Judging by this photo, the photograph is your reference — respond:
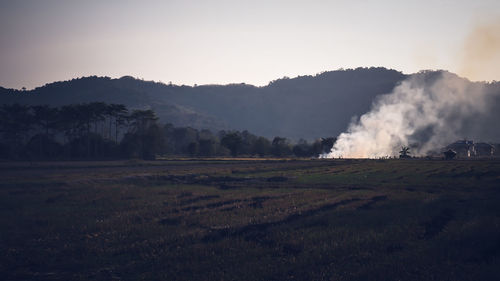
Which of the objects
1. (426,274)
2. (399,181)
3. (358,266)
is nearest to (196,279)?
(358,266)

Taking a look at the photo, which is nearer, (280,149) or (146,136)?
(146,136)

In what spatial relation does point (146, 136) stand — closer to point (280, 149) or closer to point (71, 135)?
point (71, 135)

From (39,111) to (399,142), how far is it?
415 feet

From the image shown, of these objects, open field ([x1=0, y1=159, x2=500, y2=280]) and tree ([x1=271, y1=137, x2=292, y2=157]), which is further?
tree ([x1=271, y1=137, x2=292, y2=157])

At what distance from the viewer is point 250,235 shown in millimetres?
22062

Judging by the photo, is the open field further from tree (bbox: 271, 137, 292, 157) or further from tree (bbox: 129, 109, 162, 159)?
tree (bbox: 271, 137, 292, 157)

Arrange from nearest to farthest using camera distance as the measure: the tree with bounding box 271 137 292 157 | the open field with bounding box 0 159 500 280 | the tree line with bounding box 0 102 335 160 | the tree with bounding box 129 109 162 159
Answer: the open field with bounding box 0 159 500 280, the tree line with bounding box 0 102 335 160, the tree with bounding box 129 109 162 159, the tree with bounding box 271 137 292 157

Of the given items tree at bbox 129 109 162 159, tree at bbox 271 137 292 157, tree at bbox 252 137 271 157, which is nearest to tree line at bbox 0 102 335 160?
tree at bbox 129 109 162 159

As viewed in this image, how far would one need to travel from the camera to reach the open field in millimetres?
16312

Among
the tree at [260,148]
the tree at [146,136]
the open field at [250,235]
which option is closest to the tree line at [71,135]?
the tree at [146,136]

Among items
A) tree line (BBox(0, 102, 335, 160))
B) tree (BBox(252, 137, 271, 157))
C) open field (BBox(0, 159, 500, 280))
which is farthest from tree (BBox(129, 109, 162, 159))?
open field (BBox(0, 159, 500, 280))

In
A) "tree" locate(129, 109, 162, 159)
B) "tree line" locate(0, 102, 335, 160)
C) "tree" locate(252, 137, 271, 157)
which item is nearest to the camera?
"tree line" locate(0, 102, 335, 160)

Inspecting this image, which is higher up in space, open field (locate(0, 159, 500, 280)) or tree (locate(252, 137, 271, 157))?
tree (locate(252, 137, 271, 157))

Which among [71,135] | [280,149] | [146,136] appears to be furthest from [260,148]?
[71,135]
